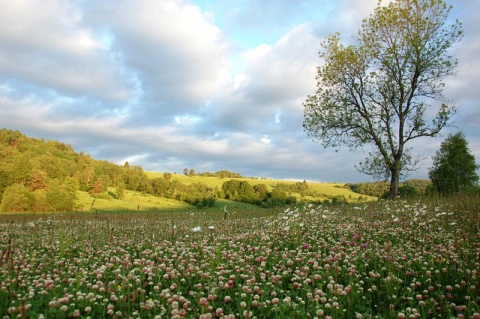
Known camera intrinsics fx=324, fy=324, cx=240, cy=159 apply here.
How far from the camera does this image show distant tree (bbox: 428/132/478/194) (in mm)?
47250

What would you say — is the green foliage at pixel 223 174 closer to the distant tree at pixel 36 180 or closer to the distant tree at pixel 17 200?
the distant tree at pixel 36 180

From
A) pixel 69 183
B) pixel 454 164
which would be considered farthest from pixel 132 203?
pixel 454 164

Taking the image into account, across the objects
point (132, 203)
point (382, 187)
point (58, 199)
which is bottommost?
point (132, 203)

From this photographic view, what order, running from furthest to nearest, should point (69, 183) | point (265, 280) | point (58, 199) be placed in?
point (69, 183) → point (58, 199) → point (265, 280)

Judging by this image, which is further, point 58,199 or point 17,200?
point 58,199

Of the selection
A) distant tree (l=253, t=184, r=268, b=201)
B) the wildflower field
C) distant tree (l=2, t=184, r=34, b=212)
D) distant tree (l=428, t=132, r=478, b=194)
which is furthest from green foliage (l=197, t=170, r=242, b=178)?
the wildflower field

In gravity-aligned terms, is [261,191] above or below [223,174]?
below

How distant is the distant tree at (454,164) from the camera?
4725 centimetres

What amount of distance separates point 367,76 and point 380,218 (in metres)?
19.7

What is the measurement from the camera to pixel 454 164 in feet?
160

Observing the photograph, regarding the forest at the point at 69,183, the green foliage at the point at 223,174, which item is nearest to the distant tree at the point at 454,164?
the forest at the point at 69,183

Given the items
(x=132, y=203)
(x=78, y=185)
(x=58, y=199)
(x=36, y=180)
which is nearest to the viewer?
(x=58, y=199)

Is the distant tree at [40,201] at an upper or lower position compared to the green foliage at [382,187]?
lower

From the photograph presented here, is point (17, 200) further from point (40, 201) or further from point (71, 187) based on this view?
point (71, 187)
